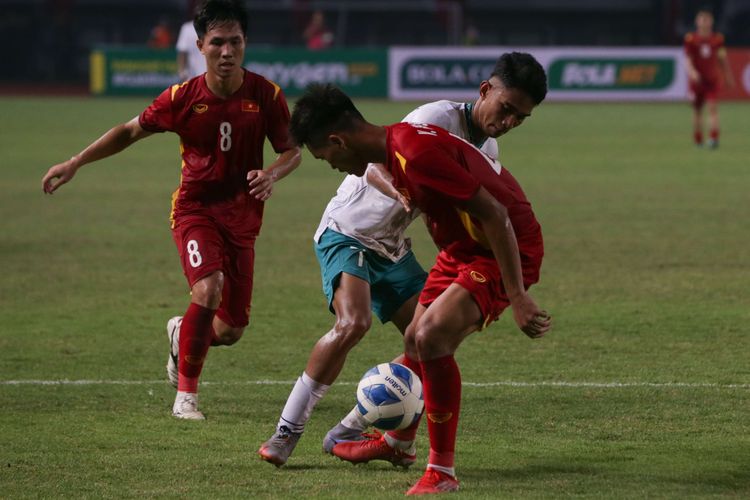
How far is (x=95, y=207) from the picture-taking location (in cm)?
1577

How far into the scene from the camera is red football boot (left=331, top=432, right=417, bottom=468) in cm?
565

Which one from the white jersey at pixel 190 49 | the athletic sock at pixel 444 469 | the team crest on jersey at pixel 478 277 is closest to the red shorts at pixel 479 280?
the team crest on jersey at pixel 478 277

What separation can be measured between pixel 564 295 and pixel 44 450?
5.14 metres

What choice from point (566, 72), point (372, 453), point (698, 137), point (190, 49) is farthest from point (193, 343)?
point (566, 72)

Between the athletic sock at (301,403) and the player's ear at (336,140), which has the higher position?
the player's ear at (336,140)

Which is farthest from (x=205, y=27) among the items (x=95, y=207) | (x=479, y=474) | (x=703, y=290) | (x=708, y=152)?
(x=708, y=152)

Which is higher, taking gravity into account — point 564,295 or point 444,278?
point 444,278

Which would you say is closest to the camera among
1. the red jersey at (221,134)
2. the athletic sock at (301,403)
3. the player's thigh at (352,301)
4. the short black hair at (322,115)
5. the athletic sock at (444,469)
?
the short black hair at (322,115)

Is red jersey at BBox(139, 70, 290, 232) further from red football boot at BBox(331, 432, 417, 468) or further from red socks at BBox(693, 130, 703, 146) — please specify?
red socks at BBox(693, 130, 703, 146)

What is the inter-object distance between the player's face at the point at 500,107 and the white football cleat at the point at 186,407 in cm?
199

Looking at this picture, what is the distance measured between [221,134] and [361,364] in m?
1.76

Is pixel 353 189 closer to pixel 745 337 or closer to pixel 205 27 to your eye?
pixel 205 27

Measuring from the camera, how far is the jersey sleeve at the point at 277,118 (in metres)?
6.83

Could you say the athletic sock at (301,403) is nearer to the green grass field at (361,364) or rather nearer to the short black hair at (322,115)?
the green grass field at (361,364)
